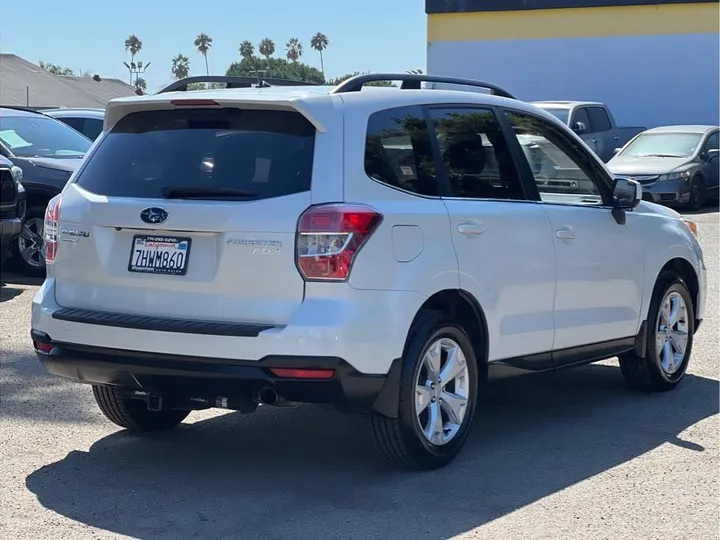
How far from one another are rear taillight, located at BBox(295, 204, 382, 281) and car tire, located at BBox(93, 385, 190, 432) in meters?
1.62

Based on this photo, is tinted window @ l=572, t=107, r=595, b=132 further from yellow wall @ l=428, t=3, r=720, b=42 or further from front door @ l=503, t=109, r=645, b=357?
front door @ l=503, t=109, r=645, b=357

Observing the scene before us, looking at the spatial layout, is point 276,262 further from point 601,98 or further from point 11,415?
point 601,98

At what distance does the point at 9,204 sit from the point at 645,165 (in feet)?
41.8

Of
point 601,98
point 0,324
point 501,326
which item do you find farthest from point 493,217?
point 601,98

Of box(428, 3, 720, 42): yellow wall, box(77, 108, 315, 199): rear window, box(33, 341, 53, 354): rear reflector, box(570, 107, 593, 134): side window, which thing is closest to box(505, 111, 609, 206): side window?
box(77, 108, 315, 199): rear window

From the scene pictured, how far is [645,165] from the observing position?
21109 mm

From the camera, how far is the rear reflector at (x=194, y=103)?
18.7 feet

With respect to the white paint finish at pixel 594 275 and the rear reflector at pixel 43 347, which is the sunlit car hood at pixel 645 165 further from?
the rear reflector at pixel 43 347

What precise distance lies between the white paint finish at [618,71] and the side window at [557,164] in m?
26.8

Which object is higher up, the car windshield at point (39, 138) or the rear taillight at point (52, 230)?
the car windshield at point (39, 138)

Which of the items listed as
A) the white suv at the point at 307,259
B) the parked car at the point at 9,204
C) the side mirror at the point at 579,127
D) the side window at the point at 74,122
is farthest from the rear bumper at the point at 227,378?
the side mirror at the point at 579,127

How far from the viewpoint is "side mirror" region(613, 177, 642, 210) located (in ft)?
23.6

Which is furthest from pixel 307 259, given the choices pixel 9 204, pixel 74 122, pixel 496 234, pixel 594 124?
pixel 594 124

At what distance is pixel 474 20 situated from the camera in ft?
119
